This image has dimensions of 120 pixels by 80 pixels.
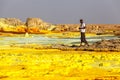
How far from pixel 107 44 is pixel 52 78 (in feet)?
56.5

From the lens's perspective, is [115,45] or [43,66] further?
[115,45]

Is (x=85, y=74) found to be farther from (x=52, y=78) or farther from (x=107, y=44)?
(x=107, y=44)

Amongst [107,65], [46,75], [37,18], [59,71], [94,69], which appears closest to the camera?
[46,75]

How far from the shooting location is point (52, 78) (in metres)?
11.8

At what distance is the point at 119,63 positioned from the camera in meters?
16.5

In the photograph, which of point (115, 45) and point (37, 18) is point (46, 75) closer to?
point (115, 45)

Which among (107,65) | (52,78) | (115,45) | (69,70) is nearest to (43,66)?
(69,70)

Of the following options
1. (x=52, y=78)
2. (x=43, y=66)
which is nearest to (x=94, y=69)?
(x=43, y=66)

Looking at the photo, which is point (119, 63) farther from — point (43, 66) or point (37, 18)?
point (37, 18)

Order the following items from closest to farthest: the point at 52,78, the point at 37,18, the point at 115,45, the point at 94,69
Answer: the point at 52,78 < the point at 94,69 < the point at 115,45 < the point at 37,18

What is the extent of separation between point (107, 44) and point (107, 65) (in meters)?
12.8

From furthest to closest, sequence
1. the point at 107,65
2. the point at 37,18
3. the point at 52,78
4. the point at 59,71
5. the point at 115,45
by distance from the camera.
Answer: the point at 37,18
the point at 115,45
the point at 107,65
the point at 59,71
the point at 52,78

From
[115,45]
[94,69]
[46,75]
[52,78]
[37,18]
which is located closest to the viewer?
[52,78]

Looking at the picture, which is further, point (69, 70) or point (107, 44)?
point (107, 44)
